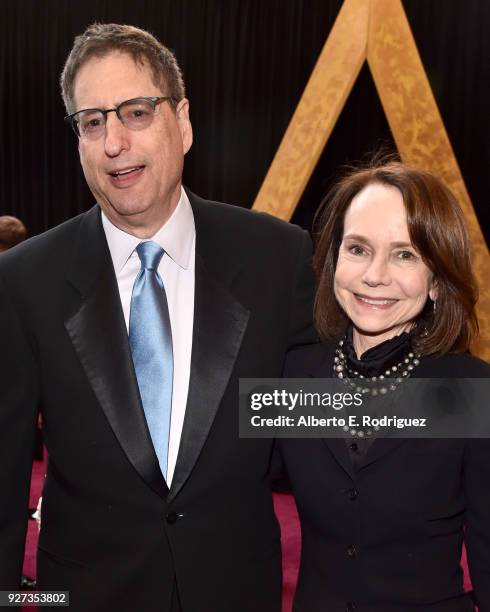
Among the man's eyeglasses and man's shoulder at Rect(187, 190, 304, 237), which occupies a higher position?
the man's eyeglasses

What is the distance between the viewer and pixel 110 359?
5.97 feet

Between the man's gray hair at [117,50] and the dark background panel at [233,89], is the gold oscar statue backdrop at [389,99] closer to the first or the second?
the dark background panel at [233,89]

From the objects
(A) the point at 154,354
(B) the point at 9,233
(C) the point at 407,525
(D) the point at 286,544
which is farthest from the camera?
(B) the point at 9,233

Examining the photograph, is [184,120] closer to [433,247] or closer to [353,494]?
[433,247]

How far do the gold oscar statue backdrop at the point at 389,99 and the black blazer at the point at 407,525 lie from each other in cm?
297

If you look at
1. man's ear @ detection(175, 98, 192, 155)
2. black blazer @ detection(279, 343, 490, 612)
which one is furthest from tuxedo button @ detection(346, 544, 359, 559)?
man's ear @ detection(175, 98, 192, 155)

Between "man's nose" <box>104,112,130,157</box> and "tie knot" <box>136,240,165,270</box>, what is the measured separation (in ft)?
0.77

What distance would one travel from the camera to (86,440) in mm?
1826

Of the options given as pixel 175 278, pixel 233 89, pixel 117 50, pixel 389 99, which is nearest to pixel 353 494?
pixel 175 278

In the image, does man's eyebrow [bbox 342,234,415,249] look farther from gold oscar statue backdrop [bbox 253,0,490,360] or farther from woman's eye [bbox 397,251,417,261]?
Answer: gold oscar statue backdrop [bbox 253,0,490,360]

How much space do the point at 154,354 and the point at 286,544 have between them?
9.51 feet

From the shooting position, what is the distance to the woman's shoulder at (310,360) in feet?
6.48

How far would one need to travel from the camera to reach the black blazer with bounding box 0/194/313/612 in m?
1.82

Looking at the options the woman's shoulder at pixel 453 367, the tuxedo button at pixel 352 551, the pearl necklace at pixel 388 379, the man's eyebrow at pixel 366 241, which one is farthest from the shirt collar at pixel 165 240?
the tuxedo button at pixel 352 551
